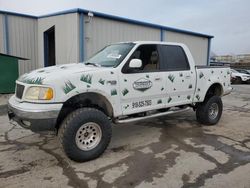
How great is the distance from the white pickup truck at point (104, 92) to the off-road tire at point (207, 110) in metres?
0.29

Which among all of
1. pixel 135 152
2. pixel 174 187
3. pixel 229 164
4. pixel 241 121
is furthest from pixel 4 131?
pixel 241 121

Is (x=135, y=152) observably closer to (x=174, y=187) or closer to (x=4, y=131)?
(x=174, y=187)

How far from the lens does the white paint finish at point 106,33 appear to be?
38.2 feet

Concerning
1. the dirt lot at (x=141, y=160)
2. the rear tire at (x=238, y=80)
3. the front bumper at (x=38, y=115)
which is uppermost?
the front bumper at (x=38, y=115)

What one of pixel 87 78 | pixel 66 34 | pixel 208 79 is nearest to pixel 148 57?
pixel 87 78

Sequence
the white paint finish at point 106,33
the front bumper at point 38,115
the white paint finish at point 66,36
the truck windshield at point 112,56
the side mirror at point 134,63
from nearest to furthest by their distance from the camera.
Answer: the front bumper at point 38,115 < the side mirror at point 134,63 < the truck windshield at point 112,56 < the white paint finish at point 66,36 < the white paint finish at point 106,33

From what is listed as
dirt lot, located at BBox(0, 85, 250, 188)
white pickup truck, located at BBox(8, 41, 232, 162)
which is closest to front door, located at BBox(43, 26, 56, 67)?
dirt lot, located at BBox(0, 85, 250, 188)

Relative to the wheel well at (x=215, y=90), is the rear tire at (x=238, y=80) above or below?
below

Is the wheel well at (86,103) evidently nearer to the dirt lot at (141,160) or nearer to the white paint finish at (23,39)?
the dirt lot at (141,160)

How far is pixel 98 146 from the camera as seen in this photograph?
4.20 m

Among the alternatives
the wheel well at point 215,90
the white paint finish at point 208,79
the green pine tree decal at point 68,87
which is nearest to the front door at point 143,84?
the green pine tree decal at point 68,87

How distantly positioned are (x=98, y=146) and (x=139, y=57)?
1.96 meters

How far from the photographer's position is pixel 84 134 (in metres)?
4.09

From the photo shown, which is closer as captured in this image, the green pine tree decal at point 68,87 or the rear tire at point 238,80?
the green pine tree decal at point 68,87
